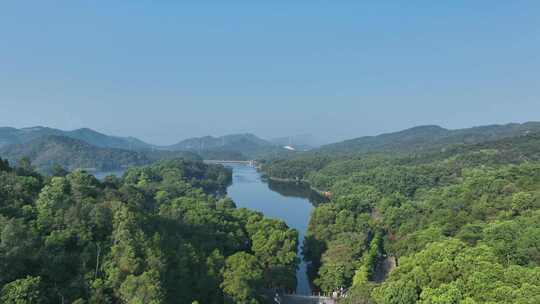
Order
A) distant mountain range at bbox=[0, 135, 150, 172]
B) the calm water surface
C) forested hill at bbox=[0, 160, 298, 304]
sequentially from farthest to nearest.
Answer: distant mountain range at bbox=[0, 135, 150, 172], the calm water surface, forested hill at bbox=[0, 160, 298, 304]

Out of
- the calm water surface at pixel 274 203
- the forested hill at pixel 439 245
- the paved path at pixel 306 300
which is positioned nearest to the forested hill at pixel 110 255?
the paved path at pixel 306 300

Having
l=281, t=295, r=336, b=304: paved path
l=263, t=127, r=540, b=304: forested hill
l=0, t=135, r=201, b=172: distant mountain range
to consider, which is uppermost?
l=0, t=135, r=201, b=172: distant mountain range

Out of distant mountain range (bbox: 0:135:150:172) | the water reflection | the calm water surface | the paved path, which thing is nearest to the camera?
the paved path

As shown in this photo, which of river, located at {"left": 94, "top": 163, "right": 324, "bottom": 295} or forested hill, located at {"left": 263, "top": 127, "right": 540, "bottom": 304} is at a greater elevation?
forested hill, located at {"left": 263, "top": 127, "right": 540, "bottom": 304}

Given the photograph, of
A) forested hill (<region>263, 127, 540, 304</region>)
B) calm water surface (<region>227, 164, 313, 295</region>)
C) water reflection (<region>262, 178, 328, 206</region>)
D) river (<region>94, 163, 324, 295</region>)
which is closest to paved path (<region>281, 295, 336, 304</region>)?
forested hill (<region>263, 127, 540, 304</region>)

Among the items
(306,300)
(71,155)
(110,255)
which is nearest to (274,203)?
(306,300)

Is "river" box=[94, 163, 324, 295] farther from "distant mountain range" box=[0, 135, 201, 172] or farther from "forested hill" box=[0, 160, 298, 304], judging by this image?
"distant mountain range" box=[0, 135, 201, 172]

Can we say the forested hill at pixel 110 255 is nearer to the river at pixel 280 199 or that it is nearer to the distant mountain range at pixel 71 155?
the river at pixel 280 199

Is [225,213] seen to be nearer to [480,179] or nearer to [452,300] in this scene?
[452,300]

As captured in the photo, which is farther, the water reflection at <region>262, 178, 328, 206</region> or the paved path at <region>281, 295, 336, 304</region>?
the water reflection at <region>262, 178, 328, 206</region>
